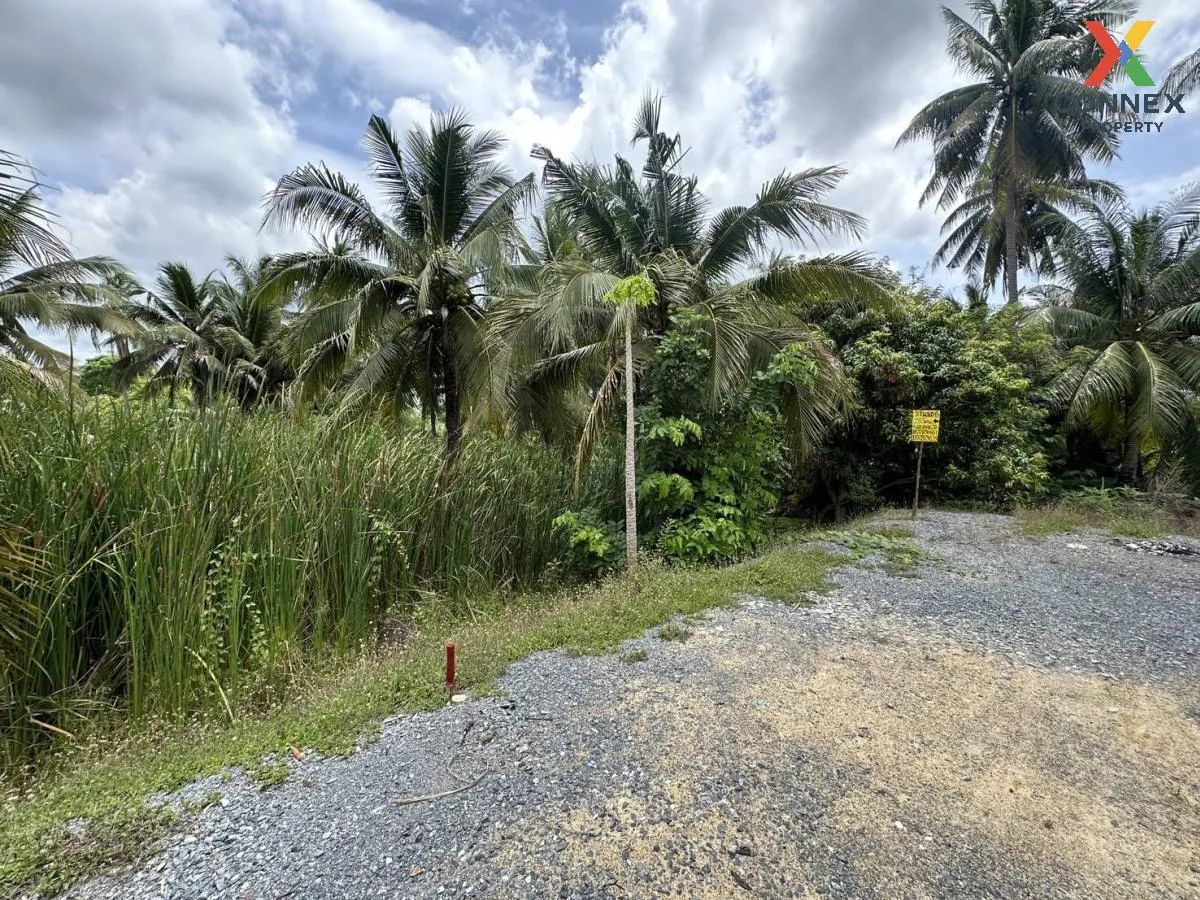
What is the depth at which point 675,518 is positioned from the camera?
6816 mm

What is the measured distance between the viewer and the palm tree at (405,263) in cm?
798

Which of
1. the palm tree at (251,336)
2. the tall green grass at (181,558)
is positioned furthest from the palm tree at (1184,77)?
the palm tree at (251,336)

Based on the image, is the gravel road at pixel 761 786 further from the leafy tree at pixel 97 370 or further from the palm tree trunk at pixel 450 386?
the leafy tree at pixel 97 370

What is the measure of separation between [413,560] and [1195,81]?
19.8 m

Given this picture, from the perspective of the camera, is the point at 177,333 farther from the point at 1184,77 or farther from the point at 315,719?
the point at 1184,77

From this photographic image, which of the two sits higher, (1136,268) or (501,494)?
(1136,268)

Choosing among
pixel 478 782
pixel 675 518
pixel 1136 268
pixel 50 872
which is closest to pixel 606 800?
pixel 478 782

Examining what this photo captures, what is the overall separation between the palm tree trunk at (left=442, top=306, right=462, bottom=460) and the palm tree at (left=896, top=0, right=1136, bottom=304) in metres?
17.7

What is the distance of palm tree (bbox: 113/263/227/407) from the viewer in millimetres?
15094

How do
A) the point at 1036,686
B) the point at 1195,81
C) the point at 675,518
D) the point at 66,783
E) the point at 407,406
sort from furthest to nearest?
the point at 1195,81 → the point at 407,406 → the point at 675,518 → the point at 1036,686 → the point at 66,783

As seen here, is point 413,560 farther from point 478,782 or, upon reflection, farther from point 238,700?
point 478,782

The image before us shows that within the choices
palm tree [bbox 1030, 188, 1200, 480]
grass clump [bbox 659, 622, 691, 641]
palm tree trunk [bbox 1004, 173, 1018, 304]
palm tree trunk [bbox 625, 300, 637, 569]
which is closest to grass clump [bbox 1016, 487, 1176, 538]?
palm tree [bbox 1030, 188, 1200, 480]

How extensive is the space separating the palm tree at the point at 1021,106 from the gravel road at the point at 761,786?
59.5 feet

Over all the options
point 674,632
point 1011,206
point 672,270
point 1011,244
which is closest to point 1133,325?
point 1011,244
